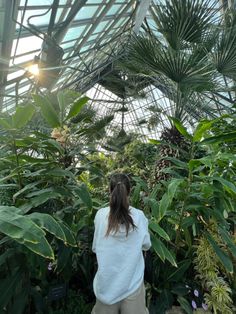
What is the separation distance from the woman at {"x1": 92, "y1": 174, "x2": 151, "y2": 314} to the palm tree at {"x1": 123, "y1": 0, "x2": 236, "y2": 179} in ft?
3.57

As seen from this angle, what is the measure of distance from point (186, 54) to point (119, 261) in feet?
6.43

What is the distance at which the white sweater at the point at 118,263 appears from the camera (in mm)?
1479

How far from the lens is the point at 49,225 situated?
1.17 meters

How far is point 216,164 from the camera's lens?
1.91m

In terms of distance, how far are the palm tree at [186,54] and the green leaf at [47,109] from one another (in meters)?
1.05

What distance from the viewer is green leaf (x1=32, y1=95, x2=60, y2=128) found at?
1800 mm

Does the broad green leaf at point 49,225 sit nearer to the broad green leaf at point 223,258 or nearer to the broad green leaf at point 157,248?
the broad green leaf at point 157,248

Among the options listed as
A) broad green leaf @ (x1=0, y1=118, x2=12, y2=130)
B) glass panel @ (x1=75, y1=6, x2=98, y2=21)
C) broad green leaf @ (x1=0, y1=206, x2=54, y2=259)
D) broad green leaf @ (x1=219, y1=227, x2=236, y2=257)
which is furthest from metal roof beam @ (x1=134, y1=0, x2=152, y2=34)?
broad green leaf @ (x1=0, y1=206, x2=54, y2=259)

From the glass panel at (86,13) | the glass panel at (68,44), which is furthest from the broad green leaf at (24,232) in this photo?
the glass panel at (68,44)

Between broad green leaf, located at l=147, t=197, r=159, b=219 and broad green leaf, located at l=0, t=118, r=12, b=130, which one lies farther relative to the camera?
broad green leaf, located at l=147, t=197, r=159, b=219

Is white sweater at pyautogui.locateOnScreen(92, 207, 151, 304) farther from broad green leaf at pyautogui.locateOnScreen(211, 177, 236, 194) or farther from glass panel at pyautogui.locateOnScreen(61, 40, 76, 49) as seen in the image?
glass panel at pyautogui.locateOnScreen(61, 40, 76, 49)

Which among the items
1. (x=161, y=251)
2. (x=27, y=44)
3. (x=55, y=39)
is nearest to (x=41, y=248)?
(x=161, y=251)

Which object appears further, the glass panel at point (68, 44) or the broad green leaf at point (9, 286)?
the glass panel at point (68, 44)

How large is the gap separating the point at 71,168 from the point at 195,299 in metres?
1.15
